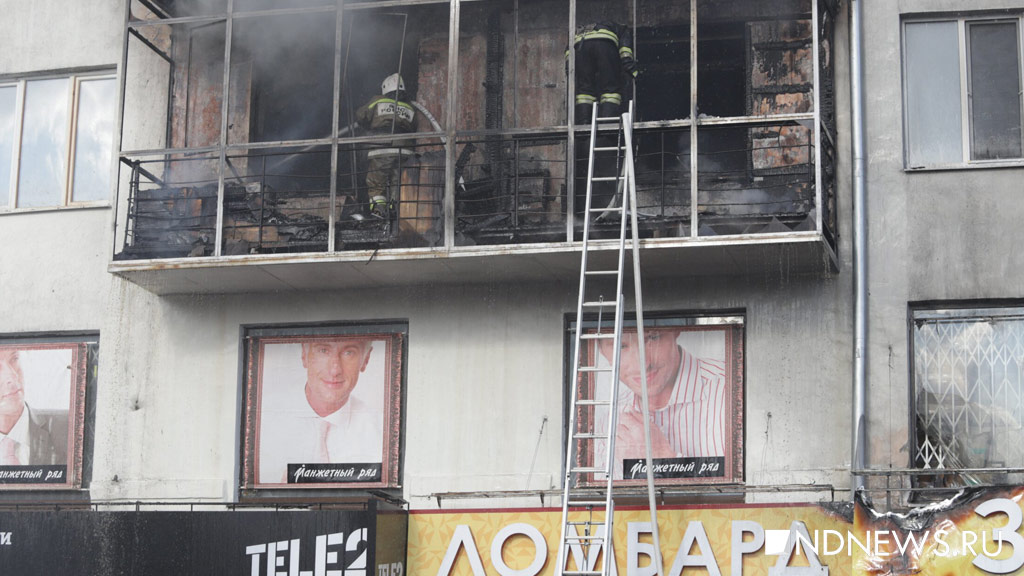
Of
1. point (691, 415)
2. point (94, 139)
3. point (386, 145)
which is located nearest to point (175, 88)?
point (94, 139)

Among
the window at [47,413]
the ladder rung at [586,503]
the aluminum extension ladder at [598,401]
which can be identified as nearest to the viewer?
the aluminum extension ladder at [598,401]

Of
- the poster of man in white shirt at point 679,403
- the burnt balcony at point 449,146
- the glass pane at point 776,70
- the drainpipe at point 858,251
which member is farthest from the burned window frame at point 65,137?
the drainpipe at point 858,251

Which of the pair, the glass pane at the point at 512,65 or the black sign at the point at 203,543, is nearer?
the black sign at the point at 203,543

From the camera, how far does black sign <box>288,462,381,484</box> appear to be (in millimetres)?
16562

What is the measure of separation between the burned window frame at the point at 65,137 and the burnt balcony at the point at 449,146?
1.88ft

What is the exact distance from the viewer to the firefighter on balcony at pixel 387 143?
16422 mm

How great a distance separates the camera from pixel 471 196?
1652 centimetres

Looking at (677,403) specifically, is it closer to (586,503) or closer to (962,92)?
(586,503)

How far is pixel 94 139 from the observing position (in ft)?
60.6

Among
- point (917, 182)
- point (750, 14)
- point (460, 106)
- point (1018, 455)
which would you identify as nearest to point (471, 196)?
point (460, 106)

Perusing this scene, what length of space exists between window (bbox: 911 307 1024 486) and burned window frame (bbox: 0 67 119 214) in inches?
375

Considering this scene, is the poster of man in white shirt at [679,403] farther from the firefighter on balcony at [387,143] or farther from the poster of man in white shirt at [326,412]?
the firefighter on balcony at [387,143]

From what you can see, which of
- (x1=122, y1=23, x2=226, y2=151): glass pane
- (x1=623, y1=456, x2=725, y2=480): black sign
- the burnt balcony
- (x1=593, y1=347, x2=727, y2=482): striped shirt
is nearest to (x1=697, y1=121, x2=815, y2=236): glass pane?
the burnt balcony

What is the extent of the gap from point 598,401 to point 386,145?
13.2ft
